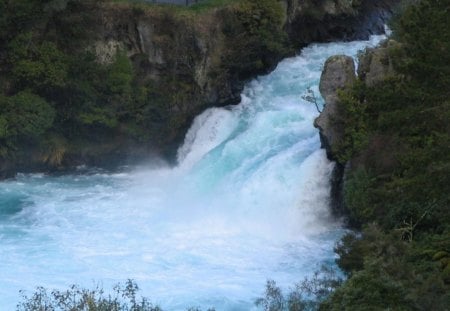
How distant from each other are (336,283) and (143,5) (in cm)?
1783

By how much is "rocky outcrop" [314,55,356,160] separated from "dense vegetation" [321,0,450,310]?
3.98m

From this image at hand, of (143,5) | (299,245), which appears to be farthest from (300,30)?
(299,245)

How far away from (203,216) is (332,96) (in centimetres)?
544

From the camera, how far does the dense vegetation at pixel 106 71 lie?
1217 inches

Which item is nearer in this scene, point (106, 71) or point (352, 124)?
point (352, 124)

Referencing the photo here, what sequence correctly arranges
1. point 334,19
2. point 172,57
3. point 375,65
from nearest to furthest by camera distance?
point 375,65 → point 172,57 → point 334,19

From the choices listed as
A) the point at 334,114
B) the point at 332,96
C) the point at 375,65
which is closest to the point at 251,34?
the point at 332,96

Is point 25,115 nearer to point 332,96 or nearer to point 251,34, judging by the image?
point 251,34

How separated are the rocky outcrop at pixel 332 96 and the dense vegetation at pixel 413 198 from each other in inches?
157

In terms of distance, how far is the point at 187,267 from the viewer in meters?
22.5

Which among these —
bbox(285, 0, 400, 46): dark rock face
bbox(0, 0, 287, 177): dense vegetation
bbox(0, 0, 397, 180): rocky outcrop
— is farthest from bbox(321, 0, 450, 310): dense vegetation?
bbox(285, 0, 400, 46): dark rock face

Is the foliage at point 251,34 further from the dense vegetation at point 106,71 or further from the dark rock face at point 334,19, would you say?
the dark rock face at point 334,19

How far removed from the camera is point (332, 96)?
25062mm

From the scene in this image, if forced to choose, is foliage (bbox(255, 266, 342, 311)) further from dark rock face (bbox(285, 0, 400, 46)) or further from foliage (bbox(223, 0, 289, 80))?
dark rock face (bbox(285, 0, 400, 46))
